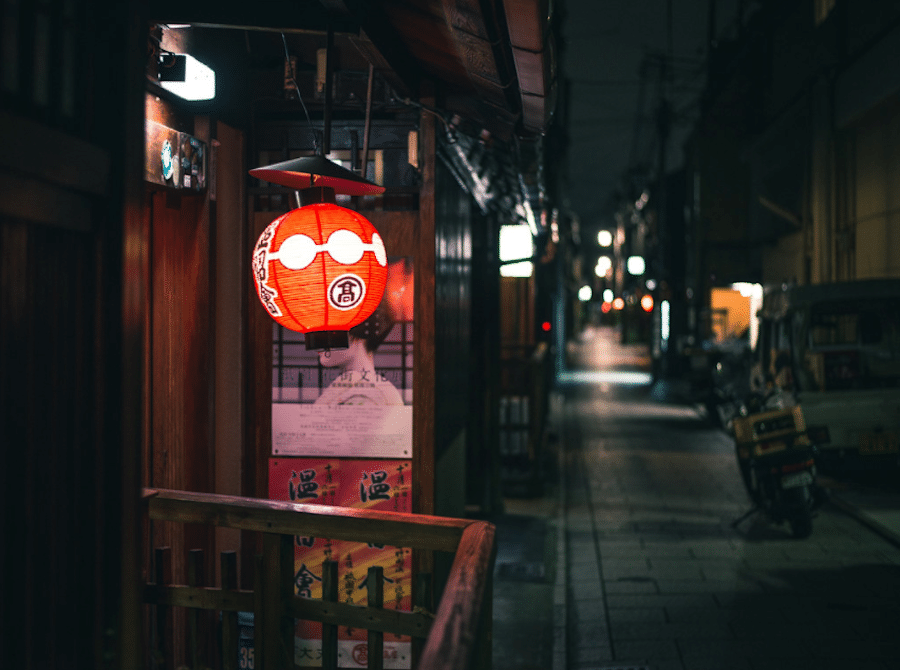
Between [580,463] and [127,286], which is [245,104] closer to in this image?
[127,286]

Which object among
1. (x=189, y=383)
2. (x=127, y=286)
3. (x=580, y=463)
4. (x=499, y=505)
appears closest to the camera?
(x=127, y=286)

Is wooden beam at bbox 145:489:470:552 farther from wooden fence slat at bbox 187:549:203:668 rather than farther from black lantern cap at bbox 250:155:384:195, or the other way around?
black lantern cap at bbox 250:155:384:195

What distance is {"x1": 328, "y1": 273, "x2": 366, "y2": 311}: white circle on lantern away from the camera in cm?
512

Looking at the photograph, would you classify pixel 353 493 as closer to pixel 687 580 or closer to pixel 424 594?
pixel 424 594

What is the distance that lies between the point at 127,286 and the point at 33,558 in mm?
940

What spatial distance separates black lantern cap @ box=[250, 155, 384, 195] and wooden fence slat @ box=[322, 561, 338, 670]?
2.35m

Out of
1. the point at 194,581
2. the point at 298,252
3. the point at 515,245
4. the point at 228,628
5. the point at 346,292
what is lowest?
the point at 228,628

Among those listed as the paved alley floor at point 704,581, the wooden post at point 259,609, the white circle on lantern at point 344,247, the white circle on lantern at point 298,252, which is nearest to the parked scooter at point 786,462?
the paved alley floor at point 704,581

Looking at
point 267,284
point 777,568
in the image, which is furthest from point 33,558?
point 777,568

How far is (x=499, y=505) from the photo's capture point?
41.4 feet

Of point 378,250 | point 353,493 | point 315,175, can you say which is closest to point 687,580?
point 353,493

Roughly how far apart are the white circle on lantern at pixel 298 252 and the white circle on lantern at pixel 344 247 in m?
0.11

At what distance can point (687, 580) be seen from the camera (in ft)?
29.8

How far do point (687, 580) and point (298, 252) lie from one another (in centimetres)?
627
